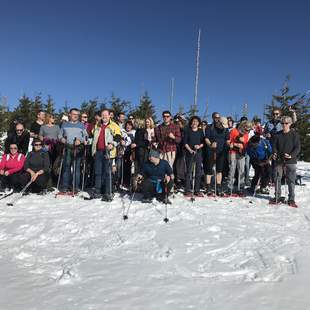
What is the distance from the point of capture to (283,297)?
14.0 ft

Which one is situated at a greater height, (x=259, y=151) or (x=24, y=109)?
(x=24, y=109)

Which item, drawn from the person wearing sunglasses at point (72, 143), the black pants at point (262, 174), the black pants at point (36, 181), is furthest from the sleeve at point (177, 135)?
the black pants at point (36, 181)

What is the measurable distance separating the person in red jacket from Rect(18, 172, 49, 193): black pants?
0.57 ft

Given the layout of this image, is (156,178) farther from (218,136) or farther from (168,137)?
(218,136)

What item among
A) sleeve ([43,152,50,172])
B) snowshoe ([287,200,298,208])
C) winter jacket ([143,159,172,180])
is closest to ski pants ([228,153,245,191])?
snowshoe ([287,200,298,208])

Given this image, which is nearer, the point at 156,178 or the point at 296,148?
the point at 156,178

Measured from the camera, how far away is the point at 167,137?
10469mm

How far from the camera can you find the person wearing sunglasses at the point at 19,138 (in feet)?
35.7

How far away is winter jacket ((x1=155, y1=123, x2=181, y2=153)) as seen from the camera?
34.3ft

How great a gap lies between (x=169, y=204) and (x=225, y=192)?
271 cm

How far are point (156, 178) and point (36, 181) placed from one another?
345cm

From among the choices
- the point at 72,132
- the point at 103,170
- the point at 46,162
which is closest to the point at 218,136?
the point at 103,170

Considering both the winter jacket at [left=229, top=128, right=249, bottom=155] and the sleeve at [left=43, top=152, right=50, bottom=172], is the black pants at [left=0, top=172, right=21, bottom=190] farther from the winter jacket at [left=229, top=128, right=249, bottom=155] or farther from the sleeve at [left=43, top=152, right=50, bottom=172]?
the winter jacket at [left=229, top=128, right=249, bottom=155]

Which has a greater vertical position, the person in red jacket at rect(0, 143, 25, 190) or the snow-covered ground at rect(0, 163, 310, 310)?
the person in red jacket at rect(0, 143, 25, 190)
